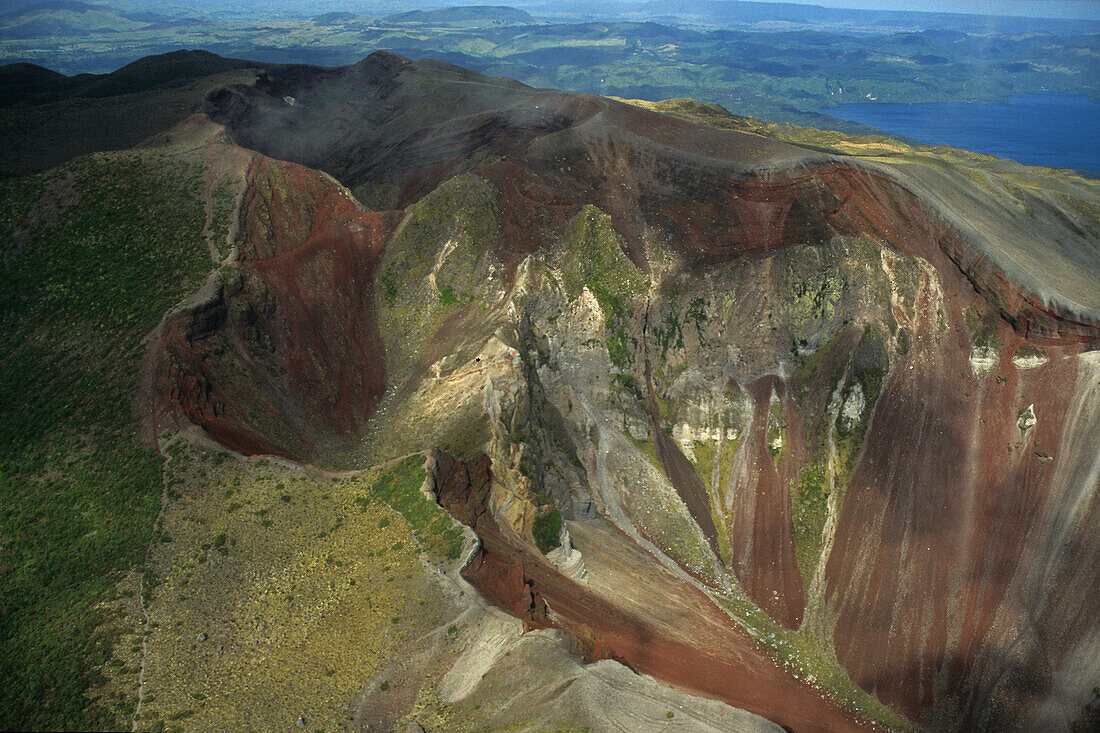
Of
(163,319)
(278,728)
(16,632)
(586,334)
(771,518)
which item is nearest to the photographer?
(278,728)

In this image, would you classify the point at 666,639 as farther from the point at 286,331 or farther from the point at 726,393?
the point at 286,331

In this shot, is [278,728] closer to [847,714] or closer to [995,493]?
[847,714]

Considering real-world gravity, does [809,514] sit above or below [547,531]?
below

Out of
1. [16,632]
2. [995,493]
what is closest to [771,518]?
[995,493]

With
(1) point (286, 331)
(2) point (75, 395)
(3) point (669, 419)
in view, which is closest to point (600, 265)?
(3) point (669, 419)

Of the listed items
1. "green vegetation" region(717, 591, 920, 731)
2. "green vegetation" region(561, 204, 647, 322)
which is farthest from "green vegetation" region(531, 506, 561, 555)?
"green vegetation" region(561, 204, 647, 322)
